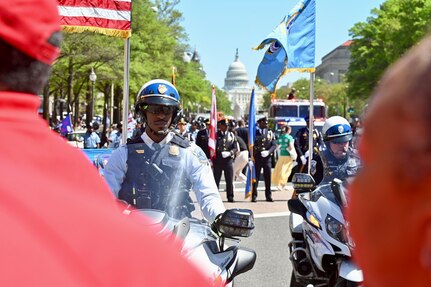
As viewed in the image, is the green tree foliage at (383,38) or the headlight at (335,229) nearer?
the headlight at (335,229)

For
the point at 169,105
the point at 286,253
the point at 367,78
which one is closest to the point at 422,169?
the point at 169,105

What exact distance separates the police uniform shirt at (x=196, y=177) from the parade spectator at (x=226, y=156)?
1064 centimetres

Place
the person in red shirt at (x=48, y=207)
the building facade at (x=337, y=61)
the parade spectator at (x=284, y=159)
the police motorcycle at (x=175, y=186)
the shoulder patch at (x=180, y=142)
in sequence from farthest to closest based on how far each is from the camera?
the building facade at (x=337, y=61) < the parade spectator at (x=284, y=159) < the shoulder patch at (x=180, y=142) < the police motorcycle at (x=175, y=186) < the person in red shirt at (x=48, y=207)

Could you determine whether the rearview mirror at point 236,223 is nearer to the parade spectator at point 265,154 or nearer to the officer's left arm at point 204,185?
the officer's left arm at point 204,185

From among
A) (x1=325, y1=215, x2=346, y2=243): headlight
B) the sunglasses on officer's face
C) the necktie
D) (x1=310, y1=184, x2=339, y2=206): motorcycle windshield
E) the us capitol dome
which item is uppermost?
the us capitol dome

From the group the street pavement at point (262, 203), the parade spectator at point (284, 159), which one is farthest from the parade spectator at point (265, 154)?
the parade spectator at point (284, 159)

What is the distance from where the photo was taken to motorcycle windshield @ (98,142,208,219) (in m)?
3.85

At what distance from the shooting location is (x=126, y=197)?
3971mm

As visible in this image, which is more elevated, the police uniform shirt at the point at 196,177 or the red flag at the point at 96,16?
the red flag at the point at 96,16

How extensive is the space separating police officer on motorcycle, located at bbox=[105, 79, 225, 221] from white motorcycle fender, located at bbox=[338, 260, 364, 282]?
111 centimetres

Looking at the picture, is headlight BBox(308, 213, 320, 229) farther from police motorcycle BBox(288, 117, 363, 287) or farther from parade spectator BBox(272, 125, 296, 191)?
parade spectator BBox(272, 125, 296, 191)

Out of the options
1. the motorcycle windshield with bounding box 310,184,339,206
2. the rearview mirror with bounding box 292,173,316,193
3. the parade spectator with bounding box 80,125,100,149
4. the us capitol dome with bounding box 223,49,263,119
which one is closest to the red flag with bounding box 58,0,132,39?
the rearview mirror with bounding box 292,173,316,193

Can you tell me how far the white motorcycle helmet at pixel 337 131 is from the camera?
6152mm

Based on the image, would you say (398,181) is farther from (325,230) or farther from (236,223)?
(325,230)
